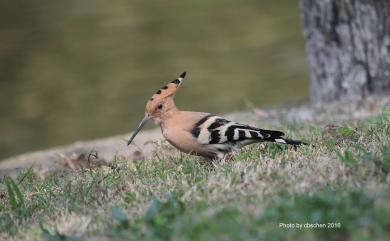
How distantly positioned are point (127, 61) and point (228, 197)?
30.6 feet

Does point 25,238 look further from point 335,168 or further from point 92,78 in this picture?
point 92,78

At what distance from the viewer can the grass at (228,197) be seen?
3.31m

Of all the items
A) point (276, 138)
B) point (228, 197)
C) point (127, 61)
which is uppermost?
point (228, 197)

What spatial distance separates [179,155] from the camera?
18.2ft

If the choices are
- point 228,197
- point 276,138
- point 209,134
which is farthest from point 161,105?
point 228,197

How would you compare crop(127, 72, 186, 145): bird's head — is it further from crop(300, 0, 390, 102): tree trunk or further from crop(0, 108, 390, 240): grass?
crop(300, 0, 390, 102): tree trunk

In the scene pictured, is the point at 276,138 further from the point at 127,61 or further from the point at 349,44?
the point at 127,61

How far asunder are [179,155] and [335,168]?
1630 millimetres

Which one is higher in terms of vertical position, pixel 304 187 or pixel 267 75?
pixel 304 187

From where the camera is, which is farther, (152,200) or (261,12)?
(261,12)

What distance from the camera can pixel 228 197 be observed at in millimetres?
3891

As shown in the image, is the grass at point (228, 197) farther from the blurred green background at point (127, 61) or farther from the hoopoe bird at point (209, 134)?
the blurred green background at point (127, 61)

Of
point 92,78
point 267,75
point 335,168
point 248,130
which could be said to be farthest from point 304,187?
point 92,78

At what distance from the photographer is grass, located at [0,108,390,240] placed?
331 cm
